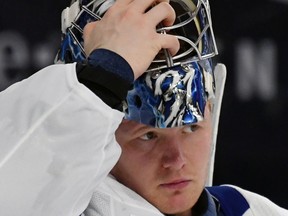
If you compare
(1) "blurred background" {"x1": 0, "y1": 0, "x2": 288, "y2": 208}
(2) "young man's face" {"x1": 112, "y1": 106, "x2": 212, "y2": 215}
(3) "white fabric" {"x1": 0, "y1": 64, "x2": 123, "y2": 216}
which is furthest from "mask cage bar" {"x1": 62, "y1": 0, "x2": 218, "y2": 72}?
(1) "blurred background" {"x1": 0, "y1": 0, "x2": 288, "y2": 208}

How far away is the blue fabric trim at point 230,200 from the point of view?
1706 millimetres

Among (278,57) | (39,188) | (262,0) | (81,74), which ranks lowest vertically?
(278,57)

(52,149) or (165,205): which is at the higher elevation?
(52,149)

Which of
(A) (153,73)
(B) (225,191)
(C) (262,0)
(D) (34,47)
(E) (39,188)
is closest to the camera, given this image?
(E) (39,188)

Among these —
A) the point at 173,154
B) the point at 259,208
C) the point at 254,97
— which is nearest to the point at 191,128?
the point at 173,154

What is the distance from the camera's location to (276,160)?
2.81m

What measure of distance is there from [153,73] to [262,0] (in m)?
1.33

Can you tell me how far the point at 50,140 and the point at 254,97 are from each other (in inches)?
62.1

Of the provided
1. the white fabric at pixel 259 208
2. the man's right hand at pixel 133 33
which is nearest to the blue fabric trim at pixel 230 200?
the white fabric at pixel 259 208

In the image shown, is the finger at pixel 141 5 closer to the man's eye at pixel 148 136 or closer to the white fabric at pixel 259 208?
the man's eye at pixel 148 136

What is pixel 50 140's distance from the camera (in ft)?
4.16

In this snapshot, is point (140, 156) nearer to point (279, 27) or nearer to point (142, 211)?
point (142, 211)

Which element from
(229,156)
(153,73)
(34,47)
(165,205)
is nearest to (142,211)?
(165,205)

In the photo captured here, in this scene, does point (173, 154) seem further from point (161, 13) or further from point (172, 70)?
point (161, 13)
